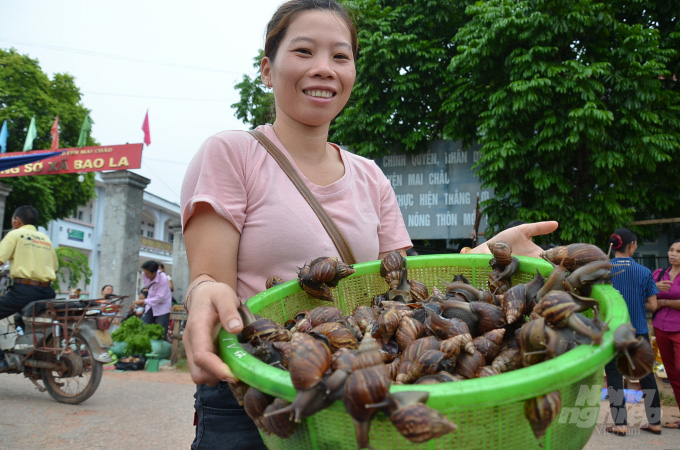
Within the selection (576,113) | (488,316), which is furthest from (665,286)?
(488,316)

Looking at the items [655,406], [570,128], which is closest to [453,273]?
[655,406]

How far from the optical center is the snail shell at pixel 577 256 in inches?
56.6

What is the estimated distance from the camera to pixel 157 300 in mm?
10398

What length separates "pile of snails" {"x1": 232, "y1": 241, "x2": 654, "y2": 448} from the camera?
2.97 ft

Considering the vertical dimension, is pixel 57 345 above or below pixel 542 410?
below

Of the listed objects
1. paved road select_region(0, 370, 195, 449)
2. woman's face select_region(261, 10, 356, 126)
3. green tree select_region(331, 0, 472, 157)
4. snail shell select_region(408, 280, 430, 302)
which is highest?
green tree select_region(331, 0, 472, 157)

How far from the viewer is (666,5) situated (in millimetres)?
9250

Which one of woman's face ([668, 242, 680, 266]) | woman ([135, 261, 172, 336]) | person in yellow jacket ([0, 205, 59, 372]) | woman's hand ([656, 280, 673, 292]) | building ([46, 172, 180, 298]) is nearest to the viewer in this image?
woman's face ([668, 242, 680, 266])

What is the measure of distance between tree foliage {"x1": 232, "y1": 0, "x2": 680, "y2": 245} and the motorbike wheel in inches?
252

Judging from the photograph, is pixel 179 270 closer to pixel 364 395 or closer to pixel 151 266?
pixel 151 266

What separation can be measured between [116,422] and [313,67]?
16.9ft

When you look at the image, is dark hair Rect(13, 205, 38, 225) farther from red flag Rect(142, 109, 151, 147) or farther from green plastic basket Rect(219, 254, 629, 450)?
red flag Rect(142, 109, 151, 147)

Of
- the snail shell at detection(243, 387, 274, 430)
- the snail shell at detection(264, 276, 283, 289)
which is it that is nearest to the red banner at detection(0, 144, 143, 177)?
the snail shell at detection(264, 276, 283, 289)

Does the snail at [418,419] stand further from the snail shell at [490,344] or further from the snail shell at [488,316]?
the snail shell at [488,316]
